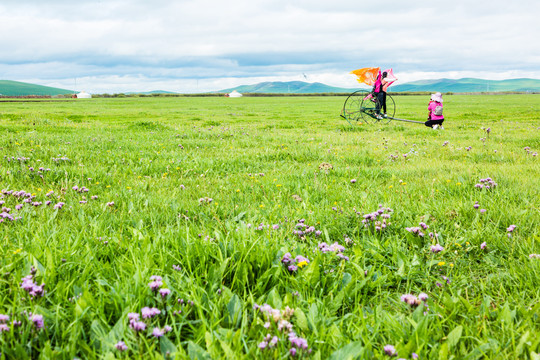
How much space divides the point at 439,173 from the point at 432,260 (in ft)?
14.2

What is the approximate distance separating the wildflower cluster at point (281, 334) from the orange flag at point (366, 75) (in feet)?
62.1

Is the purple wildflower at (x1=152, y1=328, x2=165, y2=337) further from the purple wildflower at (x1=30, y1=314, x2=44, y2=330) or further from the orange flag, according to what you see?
the orange flag

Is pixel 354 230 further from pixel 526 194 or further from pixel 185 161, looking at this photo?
pixel 185 161

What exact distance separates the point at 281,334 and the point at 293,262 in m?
0.88

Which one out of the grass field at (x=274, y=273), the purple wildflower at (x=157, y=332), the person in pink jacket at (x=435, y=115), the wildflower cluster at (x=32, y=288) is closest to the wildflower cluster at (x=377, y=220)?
the grass field at (x=274, y=273)

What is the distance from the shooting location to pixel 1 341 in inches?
71.9

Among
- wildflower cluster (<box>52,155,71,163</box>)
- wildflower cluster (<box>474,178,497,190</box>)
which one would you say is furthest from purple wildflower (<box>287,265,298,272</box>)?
wildflower cluster (<box>52,155,71,163</box>)

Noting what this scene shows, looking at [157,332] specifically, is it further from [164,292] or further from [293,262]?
[293,262]

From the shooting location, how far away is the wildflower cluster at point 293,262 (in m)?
2.78

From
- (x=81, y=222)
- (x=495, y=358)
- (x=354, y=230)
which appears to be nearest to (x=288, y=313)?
(x=495, y=358)

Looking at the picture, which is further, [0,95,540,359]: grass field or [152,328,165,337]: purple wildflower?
[0,95,540,359]: grass field

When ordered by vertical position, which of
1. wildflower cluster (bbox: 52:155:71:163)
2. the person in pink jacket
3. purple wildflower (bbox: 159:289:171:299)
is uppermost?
the person in pink jacket

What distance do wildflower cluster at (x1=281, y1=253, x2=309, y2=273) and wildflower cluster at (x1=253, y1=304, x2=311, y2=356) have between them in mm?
539

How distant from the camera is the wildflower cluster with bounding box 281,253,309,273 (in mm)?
2785
